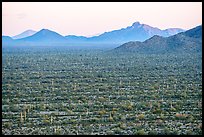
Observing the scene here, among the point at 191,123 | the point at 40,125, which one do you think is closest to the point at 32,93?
the point at 40,125

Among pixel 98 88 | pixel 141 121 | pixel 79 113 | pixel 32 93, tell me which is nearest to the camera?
pixel 141 121

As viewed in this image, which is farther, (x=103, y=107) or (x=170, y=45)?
(x=170, y=45)

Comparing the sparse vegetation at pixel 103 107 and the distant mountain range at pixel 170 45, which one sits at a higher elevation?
the distant mountain range at pixel 170 45

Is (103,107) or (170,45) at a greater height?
(170,45)

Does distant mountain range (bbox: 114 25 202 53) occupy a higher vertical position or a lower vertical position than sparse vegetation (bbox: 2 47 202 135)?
higher

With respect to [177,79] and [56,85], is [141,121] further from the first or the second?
[177,79]

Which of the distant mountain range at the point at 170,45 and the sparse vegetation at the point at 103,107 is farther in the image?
the distant mountain range at the point at 170,45

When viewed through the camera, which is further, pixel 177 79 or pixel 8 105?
pixel 177 79

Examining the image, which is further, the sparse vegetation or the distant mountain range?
the distant mountain range
